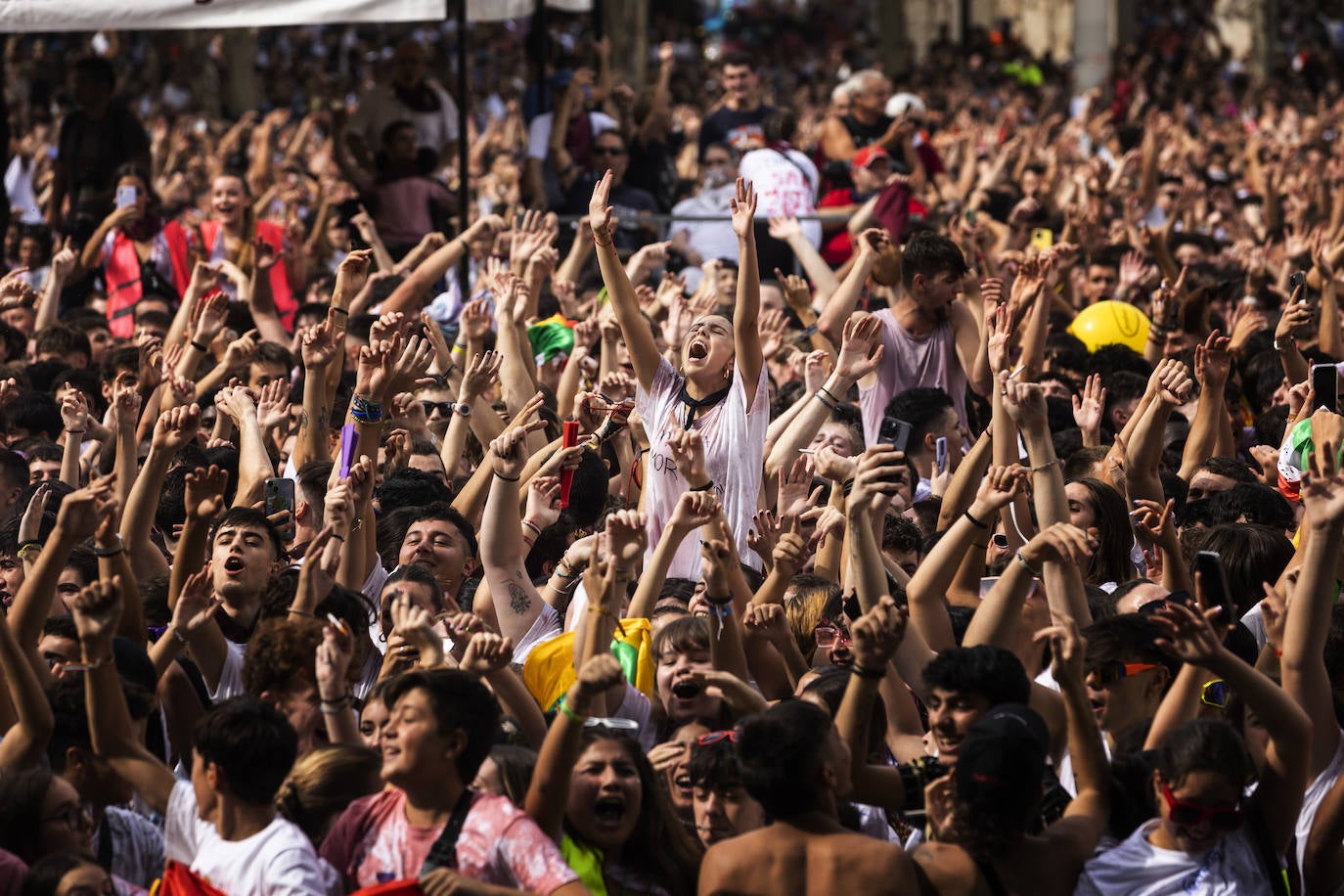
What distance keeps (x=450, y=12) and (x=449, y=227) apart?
250 cm

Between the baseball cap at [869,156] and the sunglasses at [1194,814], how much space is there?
7.77 m

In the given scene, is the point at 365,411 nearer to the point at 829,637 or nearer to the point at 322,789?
the point at 829,637

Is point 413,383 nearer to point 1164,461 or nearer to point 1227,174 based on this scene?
point 1164,461

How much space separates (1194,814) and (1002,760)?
0.47 metres

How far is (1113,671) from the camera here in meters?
4.80

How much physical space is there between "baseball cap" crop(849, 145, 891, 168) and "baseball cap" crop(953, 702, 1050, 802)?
25.8 feet

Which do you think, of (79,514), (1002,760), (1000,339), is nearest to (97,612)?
(79,514)

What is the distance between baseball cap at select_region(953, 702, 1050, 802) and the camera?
3832 mm

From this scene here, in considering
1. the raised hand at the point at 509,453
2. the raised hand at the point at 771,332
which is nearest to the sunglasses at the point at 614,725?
the raised hand at the point at 509,453

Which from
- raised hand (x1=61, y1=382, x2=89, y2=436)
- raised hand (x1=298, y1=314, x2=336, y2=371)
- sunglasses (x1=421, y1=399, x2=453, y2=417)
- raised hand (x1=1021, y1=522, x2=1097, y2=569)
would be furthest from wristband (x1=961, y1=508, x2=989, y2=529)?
sunglasses (x1=421, y1=399, x2=453, y2=417)

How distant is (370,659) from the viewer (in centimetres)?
537

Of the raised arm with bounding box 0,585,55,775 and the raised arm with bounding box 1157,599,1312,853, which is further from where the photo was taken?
the raised arm with bounding box 0,585,55,775

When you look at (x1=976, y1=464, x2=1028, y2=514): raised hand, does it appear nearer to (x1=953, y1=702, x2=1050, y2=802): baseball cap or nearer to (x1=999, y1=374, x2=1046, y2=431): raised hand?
(x1=999, y1=374, x2=1046, y2=431): raised hand

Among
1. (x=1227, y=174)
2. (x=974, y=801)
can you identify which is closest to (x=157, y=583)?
(x=974, y=801)
